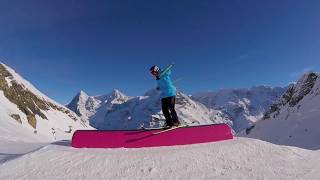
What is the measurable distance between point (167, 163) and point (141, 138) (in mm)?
1964

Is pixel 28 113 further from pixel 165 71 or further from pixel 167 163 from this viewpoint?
pixel 167 163

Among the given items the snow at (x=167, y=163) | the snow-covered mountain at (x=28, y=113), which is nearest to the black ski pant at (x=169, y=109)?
the snow at (x=167, y=163)

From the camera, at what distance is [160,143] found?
41.7 ft

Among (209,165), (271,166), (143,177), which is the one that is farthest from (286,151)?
(143,177)

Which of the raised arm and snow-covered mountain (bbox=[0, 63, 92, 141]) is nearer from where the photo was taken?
the raised arm

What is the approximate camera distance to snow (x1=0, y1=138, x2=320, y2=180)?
1034 cm

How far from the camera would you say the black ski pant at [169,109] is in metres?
13.7

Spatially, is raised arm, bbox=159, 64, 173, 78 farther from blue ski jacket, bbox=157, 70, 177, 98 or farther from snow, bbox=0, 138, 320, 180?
snow, bbox=0, 138, 320, 180

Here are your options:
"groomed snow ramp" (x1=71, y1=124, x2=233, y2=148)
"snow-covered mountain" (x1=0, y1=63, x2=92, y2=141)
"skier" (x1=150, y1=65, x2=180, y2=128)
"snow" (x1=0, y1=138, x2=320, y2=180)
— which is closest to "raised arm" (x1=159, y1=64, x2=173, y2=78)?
"skier" (x1=150, y1=65, x2=180, y2=128)

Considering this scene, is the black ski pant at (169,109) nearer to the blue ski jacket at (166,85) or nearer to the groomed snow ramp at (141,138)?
the blue ski jacket at (166,85)

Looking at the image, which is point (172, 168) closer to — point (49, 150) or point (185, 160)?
point (185, 160)

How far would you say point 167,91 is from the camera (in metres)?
13.6

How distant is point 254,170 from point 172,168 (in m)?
2.35

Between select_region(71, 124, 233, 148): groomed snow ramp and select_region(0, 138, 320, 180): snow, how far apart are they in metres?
0.36
